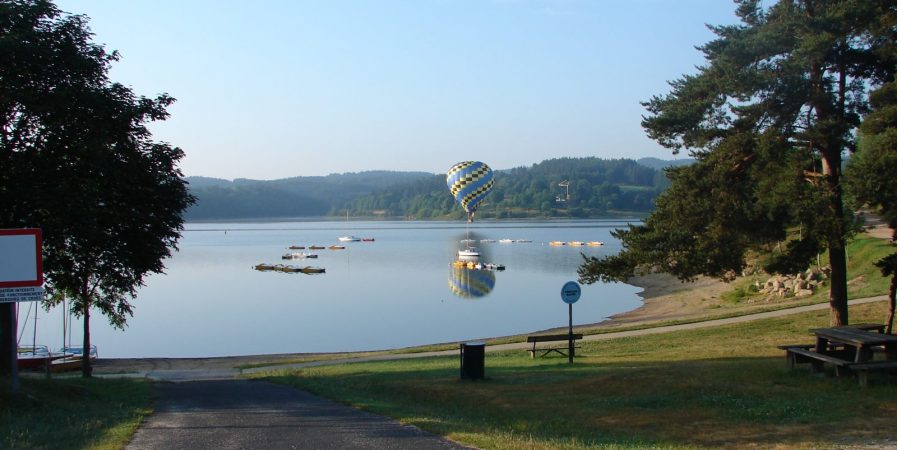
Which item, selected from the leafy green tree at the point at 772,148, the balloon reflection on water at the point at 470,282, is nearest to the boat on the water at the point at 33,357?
the leafy green tree at the point at 772,148

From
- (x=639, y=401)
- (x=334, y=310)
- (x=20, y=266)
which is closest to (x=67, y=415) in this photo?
(x=20, y=266)

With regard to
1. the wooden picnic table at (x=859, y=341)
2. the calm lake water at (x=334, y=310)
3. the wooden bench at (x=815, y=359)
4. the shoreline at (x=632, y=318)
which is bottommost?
the calm lake water at (x=334, y=310)

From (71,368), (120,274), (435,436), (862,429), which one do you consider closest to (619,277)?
(862,429)

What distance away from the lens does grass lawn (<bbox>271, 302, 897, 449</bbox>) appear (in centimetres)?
874

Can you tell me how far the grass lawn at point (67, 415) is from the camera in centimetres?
816

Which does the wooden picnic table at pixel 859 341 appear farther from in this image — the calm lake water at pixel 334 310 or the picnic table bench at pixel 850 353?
the calm lake water at pixel 334 310

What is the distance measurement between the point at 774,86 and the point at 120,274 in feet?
51.4

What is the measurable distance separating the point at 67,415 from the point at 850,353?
40.8ft

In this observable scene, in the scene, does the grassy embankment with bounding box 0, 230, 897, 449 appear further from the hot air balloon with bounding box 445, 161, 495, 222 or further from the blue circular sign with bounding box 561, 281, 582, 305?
the hot air balloon with bounding box 445, 161, 495, 222

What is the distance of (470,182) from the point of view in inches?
3536

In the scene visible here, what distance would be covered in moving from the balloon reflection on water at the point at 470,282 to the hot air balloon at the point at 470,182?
447 inches

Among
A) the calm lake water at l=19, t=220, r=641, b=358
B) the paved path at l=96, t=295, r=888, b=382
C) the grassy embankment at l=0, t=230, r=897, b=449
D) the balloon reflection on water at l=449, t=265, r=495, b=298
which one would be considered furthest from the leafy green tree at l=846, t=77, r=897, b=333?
the balloon reflection on water at l=449, t=265, r=495, b=298

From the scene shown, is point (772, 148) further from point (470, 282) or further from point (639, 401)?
point (470, 282)

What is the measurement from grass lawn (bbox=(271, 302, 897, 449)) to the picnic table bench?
29cm
